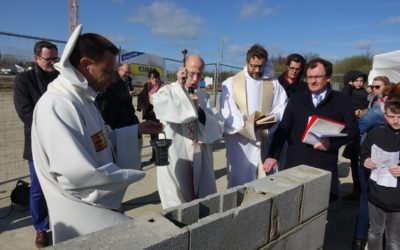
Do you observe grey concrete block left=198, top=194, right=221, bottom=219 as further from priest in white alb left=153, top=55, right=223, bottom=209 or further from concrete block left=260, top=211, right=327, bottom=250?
priest in white alb left=153, top=55, right=223, bottom=209

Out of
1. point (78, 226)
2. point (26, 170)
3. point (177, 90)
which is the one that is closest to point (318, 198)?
point (177, 90)

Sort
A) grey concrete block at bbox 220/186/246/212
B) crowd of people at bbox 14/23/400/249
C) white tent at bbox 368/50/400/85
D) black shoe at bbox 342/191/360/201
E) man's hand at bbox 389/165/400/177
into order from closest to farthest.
Result: crowd of people at bbox 14/23/400/249, grey concrete block at bbox 220/186/246/212, man's hand at bbox 389/165/400/177, black shoe at bbox 342/191/360/201, white tent at bbox 368/50/400/85

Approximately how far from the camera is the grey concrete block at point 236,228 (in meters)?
1.77

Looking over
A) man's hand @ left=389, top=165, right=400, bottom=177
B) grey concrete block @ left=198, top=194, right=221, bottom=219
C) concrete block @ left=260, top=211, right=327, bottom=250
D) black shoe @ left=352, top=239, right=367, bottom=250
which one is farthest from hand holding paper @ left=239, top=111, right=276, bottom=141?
black shoe @ left=352, top=239, right=367, bottom=250

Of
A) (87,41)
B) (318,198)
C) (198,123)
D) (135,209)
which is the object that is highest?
(87,41)

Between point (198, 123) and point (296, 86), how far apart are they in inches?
85.0

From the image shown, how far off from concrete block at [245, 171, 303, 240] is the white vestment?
1.02 metres

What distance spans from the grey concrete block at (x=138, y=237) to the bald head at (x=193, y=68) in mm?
1812

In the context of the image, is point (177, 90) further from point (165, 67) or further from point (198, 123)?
point (165, 67)

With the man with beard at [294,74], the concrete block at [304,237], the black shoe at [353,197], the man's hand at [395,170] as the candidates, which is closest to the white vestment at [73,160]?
the concrete block at [304,237]

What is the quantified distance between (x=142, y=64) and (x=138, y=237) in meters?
12.5

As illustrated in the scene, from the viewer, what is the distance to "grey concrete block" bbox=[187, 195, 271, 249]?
1.77 metres

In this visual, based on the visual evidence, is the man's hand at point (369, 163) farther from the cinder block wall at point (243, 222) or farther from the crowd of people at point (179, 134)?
the cinder block wall at point (243, 222)

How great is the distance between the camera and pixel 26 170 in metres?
6.27
